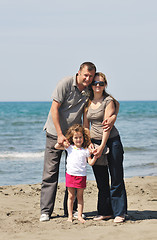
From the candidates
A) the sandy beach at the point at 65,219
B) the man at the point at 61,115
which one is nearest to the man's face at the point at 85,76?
the man at the point at 61,115

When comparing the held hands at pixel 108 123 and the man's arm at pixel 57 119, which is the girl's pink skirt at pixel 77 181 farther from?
Result: the held hands at pixel 108 123

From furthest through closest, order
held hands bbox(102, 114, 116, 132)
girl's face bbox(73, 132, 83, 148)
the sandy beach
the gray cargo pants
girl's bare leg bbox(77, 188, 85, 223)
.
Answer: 1. the gray cargo pants
2. girl's bare leg bbox(77, 188, 85, 223)
3. girl's face bbox(73, 132, 83, 148)
4. held hands bbox(102, 114, 116, 132)
5. the sandy beach

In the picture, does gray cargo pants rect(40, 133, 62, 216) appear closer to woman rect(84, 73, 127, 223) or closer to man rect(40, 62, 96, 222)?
man rect(40, 62, 96, 222)

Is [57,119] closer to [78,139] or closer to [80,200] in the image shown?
[78,139]

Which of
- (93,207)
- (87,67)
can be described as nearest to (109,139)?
(87,67)

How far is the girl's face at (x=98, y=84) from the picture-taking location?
489cm

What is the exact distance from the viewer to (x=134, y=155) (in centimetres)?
1192

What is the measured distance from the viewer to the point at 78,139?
16.6ft

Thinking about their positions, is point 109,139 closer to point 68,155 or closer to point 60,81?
point 68,155

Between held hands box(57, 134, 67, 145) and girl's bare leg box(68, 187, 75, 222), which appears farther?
girl's bare leg box(68, 187, 75, 222)

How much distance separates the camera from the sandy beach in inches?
179

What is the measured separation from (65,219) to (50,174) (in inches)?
25.4

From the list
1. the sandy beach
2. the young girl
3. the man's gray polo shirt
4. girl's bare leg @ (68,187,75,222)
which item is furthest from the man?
the sandy beach

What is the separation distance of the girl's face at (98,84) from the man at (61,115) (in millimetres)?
72
